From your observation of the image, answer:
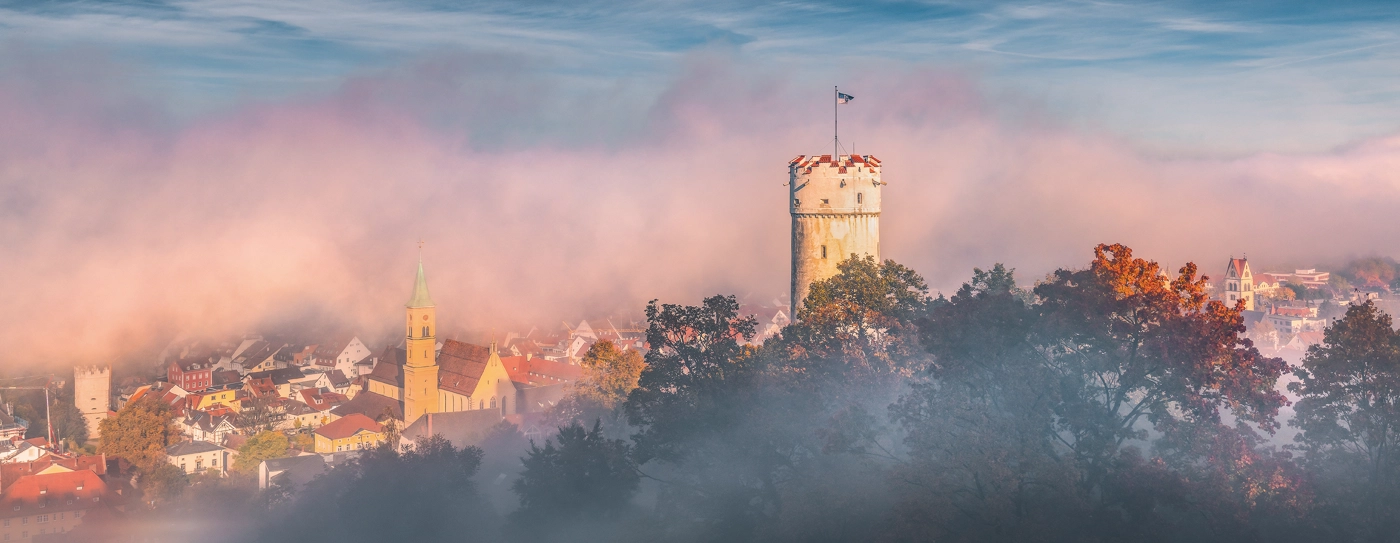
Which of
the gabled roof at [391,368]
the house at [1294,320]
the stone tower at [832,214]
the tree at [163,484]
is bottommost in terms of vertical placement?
the tree at [163,484]

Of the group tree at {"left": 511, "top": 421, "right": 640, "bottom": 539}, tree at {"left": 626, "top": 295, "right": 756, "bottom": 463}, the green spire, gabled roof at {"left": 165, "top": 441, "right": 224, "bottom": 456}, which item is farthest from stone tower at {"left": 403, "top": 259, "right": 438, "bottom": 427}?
tree at {"left": 626, "top": 295, "right": 756, "bottom": 463}

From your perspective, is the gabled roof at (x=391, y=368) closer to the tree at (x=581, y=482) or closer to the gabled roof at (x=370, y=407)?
the gabled roof at (x=370, y=407)

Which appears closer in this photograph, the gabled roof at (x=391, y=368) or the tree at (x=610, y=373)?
the tree at (x=610, y=373)

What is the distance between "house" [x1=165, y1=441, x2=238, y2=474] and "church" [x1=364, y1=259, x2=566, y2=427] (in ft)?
64.5

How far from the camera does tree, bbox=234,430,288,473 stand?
77.6 metres

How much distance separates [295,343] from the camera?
458 ft

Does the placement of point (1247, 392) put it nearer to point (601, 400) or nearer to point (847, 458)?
point (847, 458)

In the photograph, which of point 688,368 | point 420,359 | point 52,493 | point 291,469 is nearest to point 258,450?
point 291,469

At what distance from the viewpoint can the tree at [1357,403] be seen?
27.8 m

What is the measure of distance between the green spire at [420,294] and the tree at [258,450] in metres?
24.4

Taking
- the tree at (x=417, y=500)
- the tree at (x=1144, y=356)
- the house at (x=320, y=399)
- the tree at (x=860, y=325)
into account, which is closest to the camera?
the tree at (x=1144, y=356)

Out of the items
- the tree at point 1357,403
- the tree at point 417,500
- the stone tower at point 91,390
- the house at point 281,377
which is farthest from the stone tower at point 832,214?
the stone tower at point 91,390

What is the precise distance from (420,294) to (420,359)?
607cm

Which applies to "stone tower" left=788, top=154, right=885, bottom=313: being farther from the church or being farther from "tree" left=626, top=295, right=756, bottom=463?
the church
